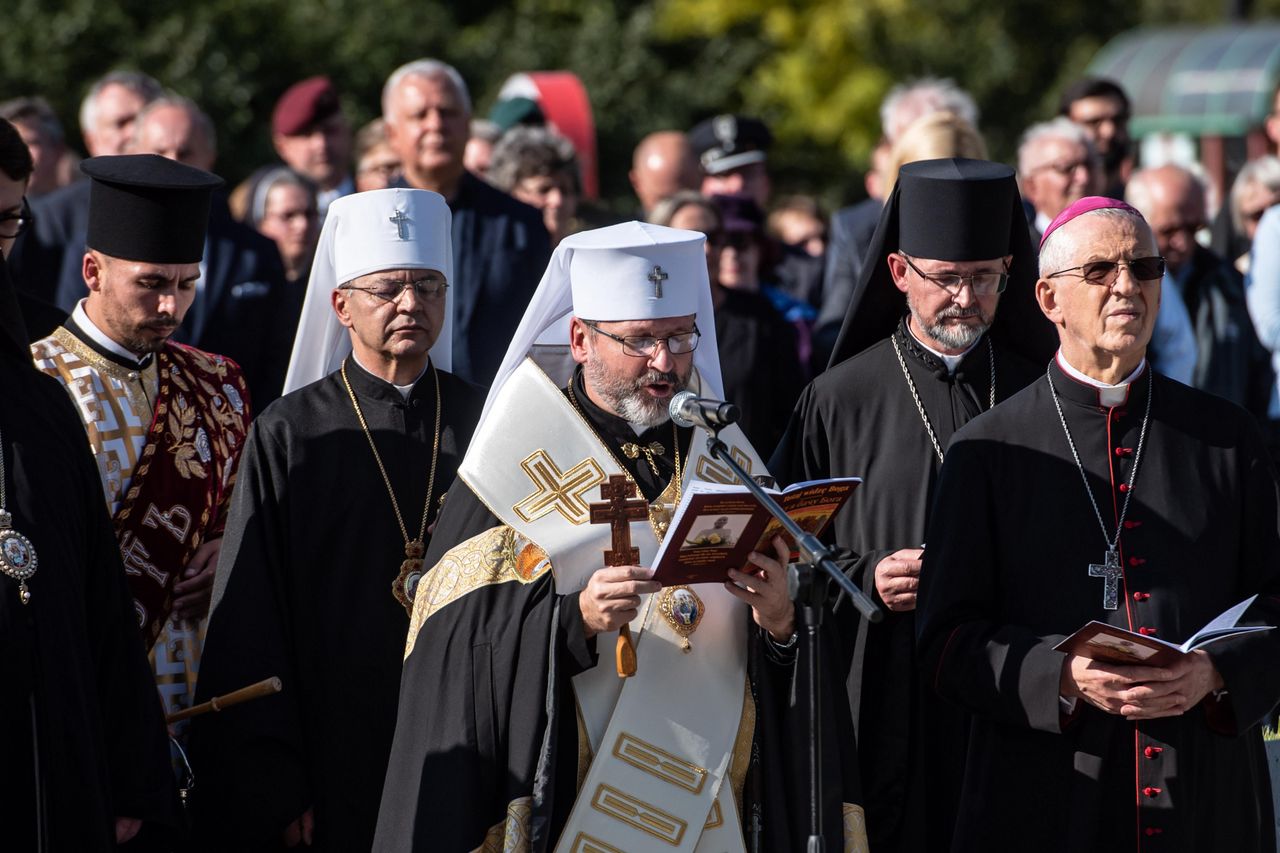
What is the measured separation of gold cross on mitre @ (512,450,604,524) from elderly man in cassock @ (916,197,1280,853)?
94 centimetres

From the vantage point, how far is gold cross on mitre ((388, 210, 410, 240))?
6277 mm

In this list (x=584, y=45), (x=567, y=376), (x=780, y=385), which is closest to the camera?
(x=567, y=376)

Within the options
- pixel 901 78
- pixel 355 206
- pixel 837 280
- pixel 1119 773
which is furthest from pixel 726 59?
pixel 1119 773

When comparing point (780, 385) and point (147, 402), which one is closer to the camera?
point (147, 402)

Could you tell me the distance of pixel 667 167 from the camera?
1057 cm

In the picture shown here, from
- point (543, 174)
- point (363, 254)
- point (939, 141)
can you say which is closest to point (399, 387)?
point (363, 254)

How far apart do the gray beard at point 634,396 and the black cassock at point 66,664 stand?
140 cm

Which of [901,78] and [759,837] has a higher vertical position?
[901,78]

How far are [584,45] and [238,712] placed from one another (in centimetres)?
1650

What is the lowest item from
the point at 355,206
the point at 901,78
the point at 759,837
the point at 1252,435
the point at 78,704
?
the point at 759,837

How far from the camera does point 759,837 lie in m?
5.32

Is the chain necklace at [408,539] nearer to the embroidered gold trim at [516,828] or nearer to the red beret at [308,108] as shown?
the embroidered gold trim at [516,828]

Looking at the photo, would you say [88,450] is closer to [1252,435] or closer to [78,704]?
[78,704]

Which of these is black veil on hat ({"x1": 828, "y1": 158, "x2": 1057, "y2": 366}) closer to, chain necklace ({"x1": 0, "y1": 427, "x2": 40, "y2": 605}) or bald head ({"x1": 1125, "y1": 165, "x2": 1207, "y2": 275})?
bald head ({"x1": 1125, "y1": 165, "x2": 1207, "y2": 275})
